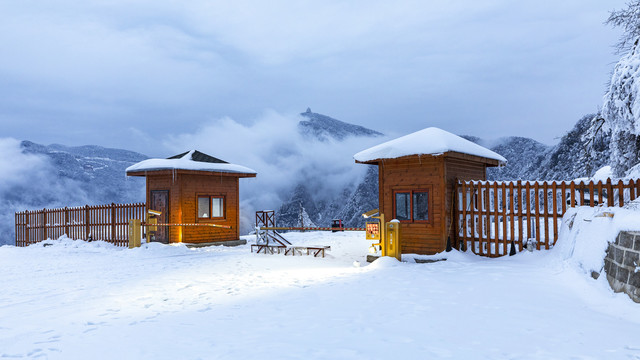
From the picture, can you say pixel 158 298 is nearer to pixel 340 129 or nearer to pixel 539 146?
pixel 539 146

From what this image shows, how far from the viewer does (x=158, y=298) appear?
7344 millimetres

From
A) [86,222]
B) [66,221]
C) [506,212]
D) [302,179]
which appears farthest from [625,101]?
[302,179]

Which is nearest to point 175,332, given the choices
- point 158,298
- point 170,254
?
point 158,298

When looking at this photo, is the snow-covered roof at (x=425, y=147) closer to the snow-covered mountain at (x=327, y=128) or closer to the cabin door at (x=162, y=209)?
the cabin door at (x=162, y=209)

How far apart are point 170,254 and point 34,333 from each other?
9583mm

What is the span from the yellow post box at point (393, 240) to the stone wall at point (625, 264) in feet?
16.3

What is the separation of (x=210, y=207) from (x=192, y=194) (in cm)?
109

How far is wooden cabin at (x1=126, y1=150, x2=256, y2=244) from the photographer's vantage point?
17.5 metres

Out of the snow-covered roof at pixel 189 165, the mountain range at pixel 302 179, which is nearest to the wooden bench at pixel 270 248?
the snow-covered roof at pixel 189 165

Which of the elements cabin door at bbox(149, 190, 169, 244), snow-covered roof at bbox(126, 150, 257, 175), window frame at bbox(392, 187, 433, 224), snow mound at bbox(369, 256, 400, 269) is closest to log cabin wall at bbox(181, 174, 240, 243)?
snow-covered roof at bbox(126, 150, 257, 175)

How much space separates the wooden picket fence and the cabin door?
32.4 inches

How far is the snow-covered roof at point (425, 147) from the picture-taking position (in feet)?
36.5

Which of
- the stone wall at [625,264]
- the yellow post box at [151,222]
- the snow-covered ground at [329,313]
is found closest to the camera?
the snow-covered ground at [329,313]

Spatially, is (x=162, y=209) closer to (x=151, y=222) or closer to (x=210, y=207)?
(x=151, y=222)
